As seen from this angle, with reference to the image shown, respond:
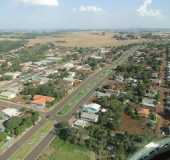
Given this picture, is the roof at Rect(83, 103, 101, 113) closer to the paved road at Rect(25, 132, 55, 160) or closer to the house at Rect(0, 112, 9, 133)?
the paved road at Rect(25, 132, 55, 160)

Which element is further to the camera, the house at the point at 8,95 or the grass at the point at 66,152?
the house at the point at 8,95

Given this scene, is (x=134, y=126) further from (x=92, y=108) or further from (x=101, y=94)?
(x=101, y=94)

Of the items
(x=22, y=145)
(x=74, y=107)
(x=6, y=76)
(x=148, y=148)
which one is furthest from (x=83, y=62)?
(x=148, y=148)

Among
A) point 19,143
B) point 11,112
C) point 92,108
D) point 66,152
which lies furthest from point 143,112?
point 11,112

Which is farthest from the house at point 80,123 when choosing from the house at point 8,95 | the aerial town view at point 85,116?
the house at point 8,95

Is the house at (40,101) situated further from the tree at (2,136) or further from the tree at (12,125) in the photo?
the tree at (2,136)

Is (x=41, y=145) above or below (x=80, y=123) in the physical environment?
below
